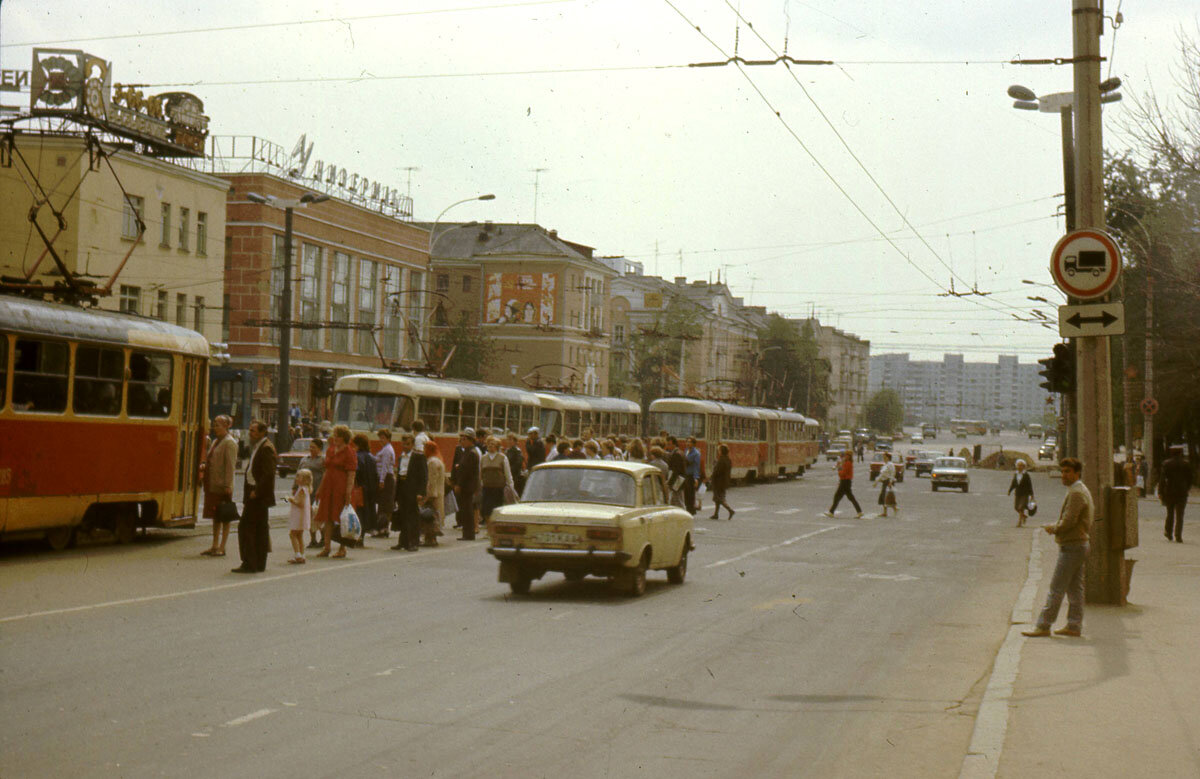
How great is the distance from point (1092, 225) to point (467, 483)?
11066 millimetres

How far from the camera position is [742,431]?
5509 cm

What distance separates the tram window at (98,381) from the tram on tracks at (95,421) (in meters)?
0.01

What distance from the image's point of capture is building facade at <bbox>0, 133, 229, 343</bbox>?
49.4 metres

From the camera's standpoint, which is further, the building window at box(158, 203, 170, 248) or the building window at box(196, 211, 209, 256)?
the building window at box(196, 211, 209, 256)

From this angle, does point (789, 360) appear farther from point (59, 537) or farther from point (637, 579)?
point (637, 579)

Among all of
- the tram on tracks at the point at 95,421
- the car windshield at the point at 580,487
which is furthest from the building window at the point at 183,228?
the car windshield at the point at 580,487

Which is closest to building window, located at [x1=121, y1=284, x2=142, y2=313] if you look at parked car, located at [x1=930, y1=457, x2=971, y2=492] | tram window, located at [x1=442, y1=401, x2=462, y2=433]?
tram window, located at [x1=442, y1=401, x2=462, y2=433]

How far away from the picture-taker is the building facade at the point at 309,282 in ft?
216

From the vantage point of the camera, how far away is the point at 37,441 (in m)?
17.4

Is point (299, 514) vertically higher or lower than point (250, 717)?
higher

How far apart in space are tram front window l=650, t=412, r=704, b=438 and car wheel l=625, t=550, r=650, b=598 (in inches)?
1366

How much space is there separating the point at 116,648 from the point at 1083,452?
9.65 metres

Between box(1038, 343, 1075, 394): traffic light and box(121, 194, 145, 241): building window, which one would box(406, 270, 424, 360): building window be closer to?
box(121, 194, 145, 241): building window

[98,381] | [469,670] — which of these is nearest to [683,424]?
[98,381]
